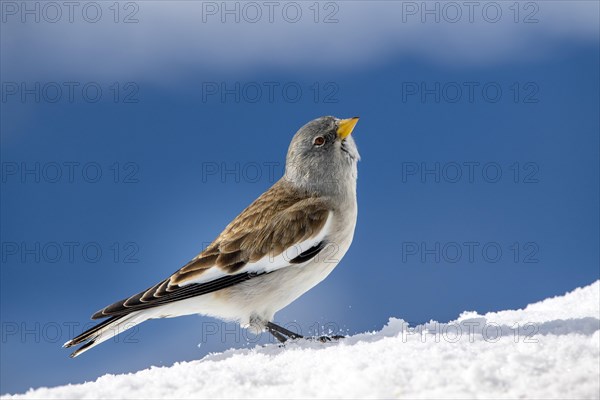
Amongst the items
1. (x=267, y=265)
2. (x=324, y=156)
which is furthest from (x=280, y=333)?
(x=324, y=156)

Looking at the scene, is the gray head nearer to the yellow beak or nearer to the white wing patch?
the yellow beak

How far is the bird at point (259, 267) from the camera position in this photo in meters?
5.86

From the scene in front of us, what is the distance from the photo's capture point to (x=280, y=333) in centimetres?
611

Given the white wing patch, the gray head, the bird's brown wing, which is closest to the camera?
the bird's brown wing

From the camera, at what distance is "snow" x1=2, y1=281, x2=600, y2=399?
420 centimetres

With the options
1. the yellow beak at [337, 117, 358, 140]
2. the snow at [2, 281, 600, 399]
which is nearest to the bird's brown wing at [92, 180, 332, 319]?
the snow at [2, 281, 600, 399]

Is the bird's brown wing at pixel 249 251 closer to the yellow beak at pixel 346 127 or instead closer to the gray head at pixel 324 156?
the gray head at pixel 324 156

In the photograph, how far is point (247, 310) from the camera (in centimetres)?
603

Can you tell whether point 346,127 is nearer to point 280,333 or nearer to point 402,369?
point 280,333

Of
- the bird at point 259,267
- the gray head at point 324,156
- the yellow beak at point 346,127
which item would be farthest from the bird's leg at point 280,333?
the yellow beak at point 346,127

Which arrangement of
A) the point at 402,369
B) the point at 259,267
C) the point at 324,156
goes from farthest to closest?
the point at 324,156
the point at 259,267
the point at 402,369

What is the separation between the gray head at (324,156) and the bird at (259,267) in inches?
1.3

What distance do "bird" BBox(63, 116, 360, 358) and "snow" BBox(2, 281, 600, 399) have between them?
1.55ft

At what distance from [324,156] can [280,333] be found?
1827 millimetres
